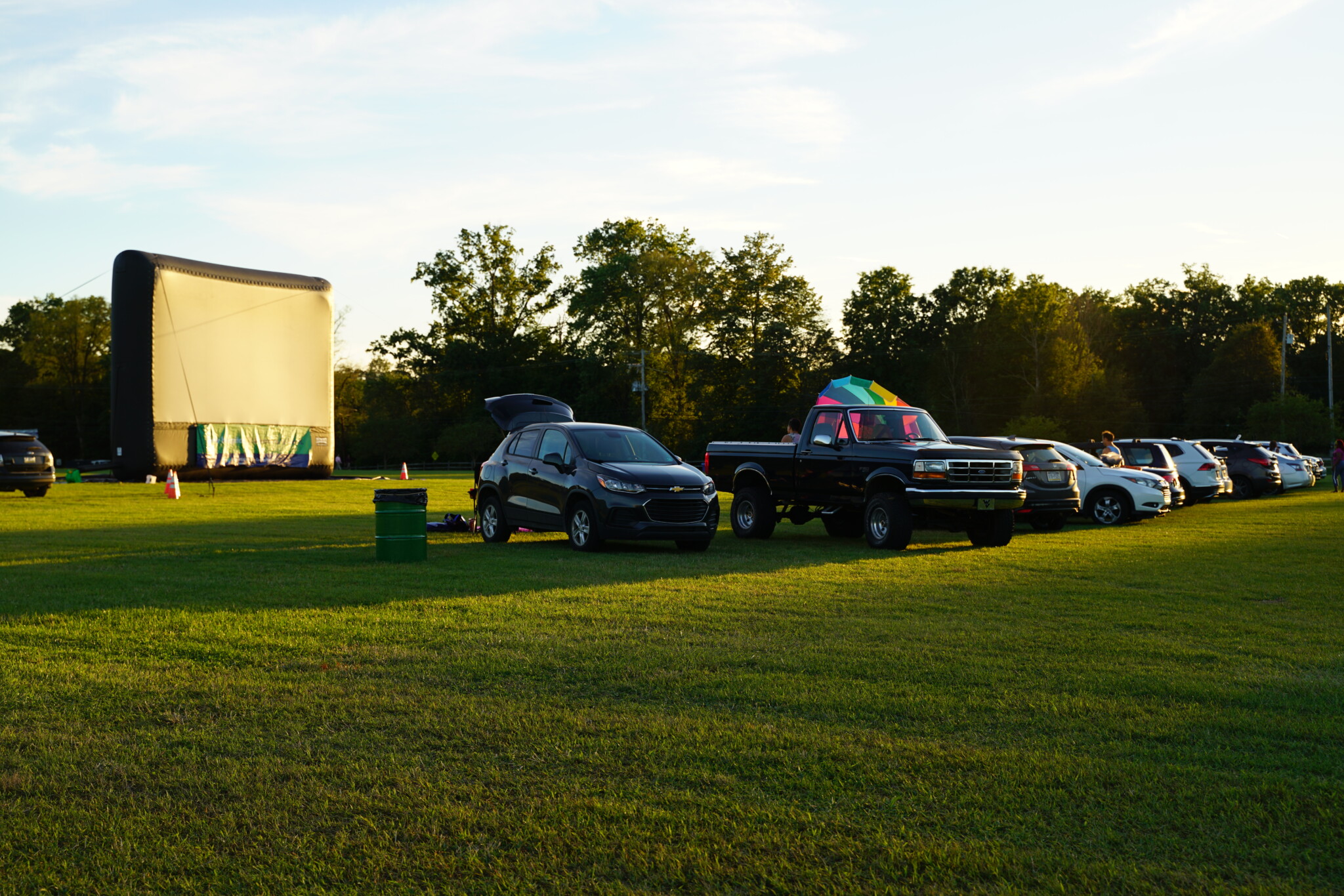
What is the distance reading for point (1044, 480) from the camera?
64.4 feet

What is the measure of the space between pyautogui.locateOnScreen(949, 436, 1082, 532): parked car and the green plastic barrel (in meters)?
9.38

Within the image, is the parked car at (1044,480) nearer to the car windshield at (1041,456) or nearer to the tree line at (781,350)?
the car windshield at (1041,456)

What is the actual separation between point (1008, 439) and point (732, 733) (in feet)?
53.6

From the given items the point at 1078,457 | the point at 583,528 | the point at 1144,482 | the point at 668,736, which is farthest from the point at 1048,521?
the point at 668,736

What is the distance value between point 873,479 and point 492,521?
593 cm

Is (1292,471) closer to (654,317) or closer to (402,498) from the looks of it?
(402,498)

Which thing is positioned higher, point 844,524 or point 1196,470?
point 1196,470

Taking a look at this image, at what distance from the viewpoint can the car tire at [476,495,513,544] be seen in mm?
17562

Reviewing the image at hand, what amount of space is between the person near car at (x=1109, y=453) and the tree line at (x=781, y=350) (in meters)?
44.9

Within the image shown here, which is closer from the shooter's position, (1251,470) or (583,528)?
(583,528)

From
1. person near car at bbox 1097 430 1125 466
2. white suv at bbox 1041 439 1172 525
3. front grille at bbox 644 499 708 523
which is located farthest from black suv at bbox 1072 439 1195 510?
front grille at bbox 644 499 708 523

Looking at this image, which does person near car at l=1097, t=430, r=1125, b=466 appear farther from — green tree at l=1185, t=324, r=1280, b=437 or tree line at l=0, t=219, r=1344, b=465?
green tree at l=1185, t=324, r=1280, b=437

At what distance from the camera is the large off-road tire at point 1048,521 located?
20.4m

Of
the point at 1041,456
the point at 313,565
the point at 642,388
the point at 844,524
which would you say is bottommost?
the point at 313,565
